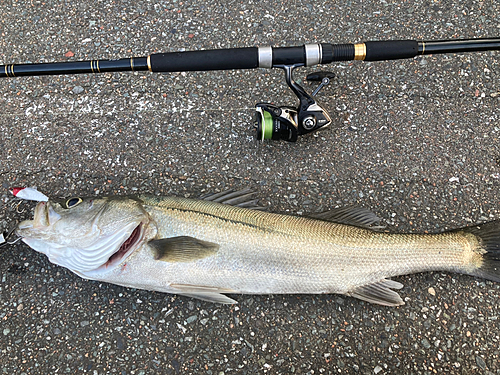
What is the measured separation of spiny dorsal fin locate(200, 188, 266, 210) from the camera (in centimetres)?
245

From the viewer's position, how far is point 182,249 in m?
2.18

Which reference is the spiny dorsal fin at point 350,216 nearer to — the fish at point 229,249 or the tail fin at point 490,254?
the fish at point 229,249

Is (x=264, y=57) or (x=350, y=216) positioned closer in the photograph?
(x=264, y=57)

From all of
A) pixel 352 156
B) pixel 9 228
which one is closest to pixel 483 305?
pixel 352 156

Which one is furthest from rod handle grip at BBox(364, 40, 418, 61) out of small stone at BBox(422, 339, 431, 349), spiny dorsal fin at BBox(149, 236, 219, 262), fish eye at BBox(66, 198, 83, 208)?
fish eye at BBox(66, 198, 83, 208)

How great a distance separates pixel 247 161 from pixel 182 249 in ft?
3.15

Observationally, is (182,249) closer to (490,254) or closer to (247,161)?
(247,161)

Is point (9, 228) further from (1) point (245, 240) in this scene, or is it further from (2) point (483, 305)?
(2) point (483, 305)

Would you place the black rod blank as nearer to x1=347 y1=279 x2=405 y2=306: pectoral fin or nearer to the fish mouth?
the fish mouth

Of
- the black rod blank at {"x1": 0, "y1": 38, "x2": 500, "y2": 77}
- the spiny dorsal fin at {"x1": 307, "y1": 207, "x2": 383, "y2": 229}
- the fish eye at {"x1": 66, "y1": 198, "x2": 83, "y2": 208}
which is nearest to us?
the black rod blank at {"x1": 0, "y1": 38, "x2": 500, "y2": 77}

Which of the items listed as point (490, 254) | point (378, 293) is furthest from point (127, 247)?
point (490, 254)

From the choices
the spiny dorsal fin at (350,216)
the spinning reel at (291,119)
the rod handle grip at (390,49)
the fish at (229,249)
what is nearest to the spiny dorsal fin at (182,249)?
the fish at (229,249)

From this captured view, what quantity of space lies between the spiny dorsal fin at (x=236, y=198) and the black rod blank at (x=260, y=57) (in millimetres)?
847

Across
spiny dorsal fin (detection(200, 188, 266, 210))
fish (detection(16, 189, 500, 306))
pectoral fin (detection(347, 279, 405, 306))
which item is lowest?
pectoral fin (detection(347, 279, 405, 306))
